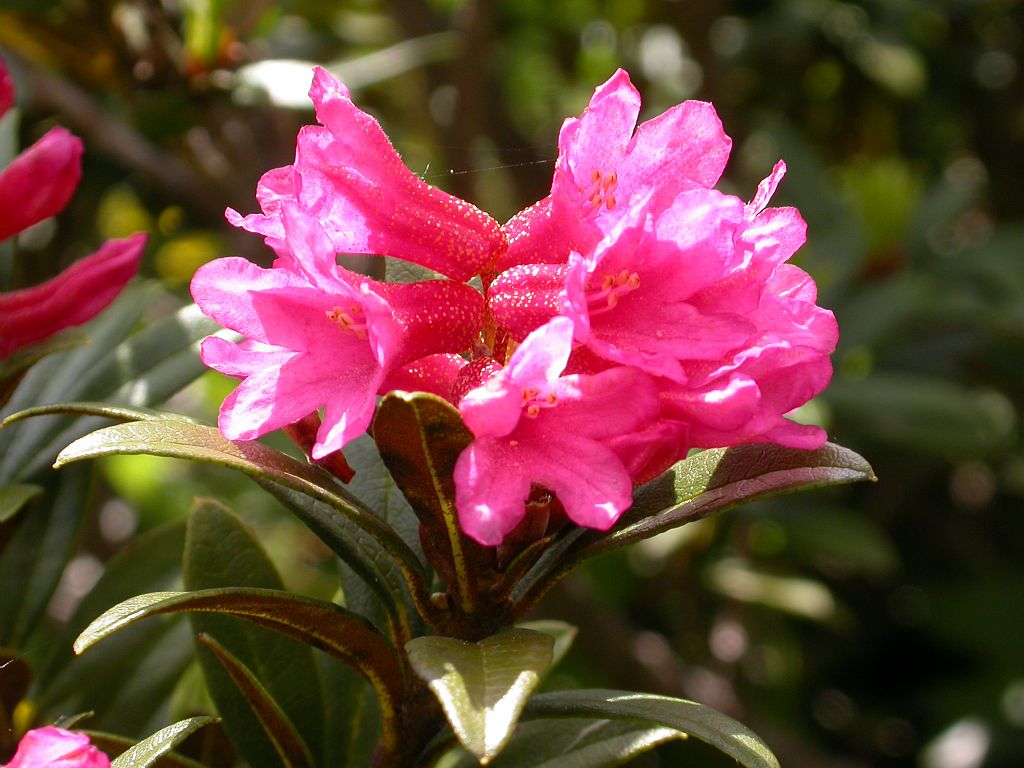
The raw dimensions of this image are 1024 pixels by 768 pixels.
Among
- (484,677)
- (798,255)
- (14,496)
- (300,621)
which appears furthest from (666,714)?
(798,255)

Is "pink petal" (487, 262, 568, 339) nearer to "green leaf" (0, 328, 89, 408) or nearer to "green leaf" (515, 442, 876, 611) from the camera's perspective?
"green leaf" (515, 442, 876, 611)

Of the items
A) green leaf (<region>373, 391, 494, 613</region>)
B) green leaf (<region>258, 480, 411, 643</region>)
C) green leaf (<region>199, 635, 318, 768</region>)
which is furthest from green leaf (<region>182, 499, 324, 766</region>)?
green leaf (<region>373, 391, 494, 613</region>)

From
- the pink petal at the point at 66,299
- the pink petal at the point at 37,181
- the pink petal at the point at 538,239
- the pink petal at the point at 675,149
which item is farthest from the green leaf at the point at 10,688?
the pink petal at the point at 675,149

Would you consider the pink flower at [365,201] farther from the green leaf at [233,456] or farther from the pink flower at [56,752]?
the pink flower at [56,752]

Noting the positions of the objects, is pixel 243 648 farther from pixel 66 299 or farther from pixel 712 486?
pixel 712 486

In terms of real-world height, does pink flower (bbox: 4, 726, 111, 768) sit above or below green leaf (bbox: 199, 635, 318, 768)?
above

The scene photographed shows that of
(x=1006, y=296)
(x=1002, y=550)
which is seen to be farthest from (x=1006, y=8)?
(x=1002, y=550)
